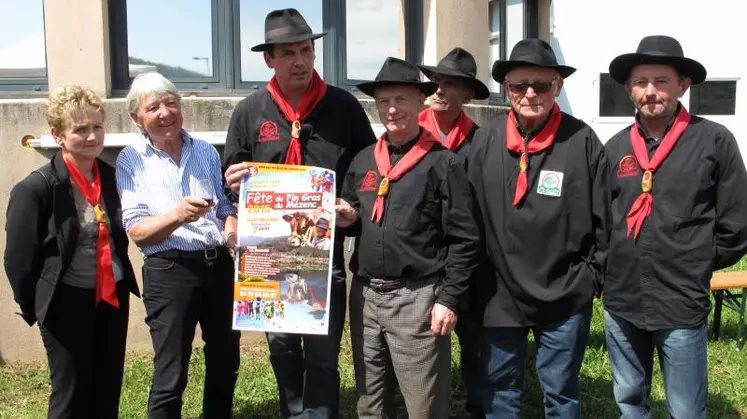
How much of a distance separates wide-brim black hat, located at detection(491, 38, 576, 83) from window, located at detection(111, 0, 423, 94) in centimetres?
283

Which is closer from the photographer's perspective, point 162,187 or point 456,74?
point 162,187

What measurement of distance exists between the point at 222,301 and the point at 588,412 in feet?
8.67

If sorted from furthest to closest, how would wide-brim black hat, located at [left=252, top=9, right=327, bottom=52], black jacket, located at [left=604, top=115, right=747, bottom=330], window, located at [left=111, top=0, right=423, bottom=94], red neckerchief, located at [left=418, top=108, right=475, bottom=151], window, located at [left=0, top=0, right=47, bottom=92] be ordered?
window, located at [left=111, top=0, right=423, bottom=94]
window, located at [left=0, top=0, right=47, bottom=92]
red neckerchief, located at [left=418, top=108, right=475, bottom=151]
wide-brim black hat, located at [left=252, top=9, right=327, bottom=52]
black jacket, located at [left=604, top=115, right=747, bottom=330]

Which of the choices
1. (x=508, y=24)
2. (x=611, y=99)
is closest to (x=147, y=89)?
(x=508, y=24)

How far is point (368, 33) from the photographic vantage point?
619cm

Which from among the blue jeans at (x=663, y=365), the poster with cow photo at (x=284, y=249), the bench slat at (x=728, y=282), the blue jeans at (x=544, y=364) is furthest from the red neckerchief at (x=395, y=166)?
the bench slat at (x=728, y=282)

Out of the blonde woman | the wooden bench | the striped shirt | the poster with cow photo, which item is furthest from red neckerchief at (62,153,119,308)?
the wooden bench

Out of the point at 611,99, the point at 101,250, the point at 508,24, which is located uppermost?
the point at 508,24

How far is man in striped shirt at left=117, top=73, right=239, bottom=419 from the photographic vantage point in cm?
350

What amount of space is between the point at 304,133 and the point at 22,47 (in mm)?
3222

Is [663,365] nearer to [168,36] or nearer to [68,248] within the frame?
[68,248]

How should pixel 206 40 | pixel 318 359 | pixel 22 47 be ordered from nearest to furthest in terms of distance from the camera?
pixel 318 359, pixel 22 47, pixel 206 40

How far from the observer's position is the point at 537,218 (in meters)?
3.32

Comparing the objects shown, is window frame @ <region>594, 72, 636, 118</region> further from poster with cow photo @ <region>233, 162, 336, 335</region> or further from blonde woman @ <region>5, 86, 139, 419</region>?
blonde woman @ <region>5, 86, 139, 419</region>
